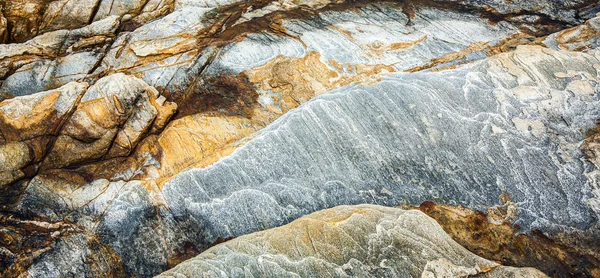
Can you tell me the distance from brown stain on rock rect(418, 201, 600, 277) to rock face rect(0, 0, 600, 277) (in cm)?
3

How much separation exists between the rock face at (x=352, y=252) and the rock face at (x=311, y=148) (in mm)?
36

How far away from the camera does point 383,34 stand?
11.6 metres

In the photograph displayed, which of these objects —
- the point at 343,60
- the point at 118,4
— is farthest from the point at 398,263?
the point at 118,4

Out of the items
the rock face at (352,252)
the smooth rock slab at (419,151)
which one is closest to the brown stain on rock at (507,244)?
the smooth rock slab at (419,151)

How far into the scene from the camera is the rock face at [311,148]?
23.5 ft

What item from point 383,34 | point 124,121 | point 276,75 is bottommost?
point 124,121

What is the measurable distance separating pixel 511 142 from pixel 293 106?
5.36 meters

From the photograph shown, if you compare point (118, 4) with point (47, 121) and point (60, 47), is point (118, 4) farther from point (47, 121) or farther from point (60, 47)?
point (47, 121)

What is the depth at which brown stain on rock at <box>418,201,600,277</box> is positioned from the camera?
22.5ft

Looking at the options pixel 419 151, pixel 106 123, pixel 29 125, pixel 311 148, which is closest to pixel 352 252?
pixel 311 148

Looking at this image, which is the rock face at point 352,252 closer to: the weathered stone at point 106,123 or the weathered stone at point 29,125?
the weathered stone at point 106,123

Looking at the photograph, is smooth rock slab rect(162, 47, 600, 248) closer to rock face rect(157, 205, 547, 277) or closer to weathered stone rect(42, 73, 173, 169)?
rock face rect(157, 205, 547, 277)

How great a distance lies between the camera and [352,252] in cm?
661

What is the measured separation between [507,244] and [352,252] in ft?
10.5
